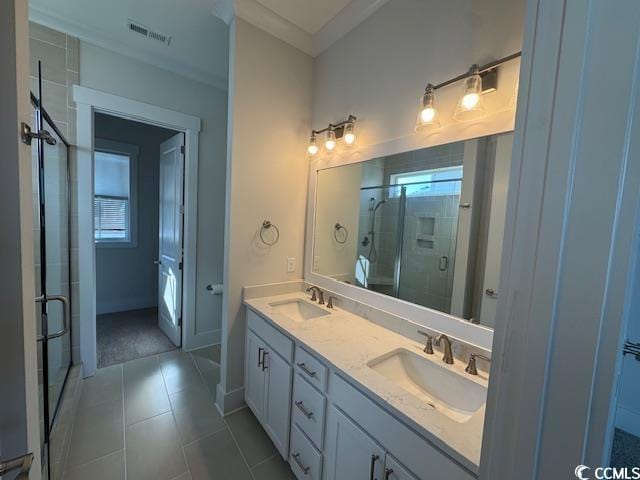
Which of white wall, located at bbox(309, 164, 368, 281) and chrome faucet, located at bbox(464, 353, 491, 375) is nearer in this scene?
chrome faucet, located at bbox(464, 353, 491, 375)

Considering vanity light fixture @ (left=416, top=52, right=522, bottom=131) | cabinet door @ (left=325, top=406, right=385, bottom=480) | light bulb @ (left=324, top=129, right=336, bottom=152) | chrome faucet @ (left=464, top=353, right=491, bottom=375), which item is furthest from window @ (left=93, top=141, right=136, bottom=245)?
chrome faucet @ (left=464, top=353, right=491, bottom=375)

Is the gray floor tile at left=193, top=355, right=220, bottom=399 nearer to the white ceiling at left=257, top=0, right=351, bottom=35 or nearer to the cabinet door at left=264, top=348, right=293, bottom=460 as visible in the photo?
the cabinet door at left=264, top=348, right=293, bottom=460

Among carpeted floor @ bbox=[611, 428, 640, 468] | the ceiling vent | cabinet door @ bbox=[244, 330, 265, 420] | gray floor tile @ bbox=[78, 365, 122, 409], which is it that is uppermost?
the ceiling vent

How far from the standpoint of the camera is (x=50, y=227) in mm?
1993

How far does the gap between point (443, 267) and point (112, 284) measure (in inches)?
172

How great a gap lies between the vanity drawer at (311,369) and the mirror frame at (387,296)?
578mm

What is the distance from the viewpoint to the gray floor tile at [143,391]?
6.47 ft

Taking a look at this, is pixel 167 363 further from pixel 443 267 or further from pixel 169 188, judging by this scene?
pixel 443 267

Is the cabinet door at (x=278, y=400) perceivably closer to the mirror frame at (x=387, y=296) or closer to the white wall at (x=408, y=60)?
the mirror frame at (x=387, y=296)

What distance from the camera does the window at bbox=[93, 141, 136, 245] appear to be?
146 inches

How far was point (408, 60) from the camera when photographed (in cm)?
155

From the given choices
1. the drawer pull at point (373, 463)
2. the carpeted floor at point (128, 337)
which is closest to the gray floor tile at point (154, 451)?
the carpeted floor at point (128, 337)

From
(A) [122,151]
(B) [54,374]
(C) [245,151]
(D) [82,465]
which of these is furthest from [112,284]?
(C) [245,151]

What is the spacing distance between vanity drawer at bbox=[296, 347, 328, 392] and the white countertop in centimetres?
6
